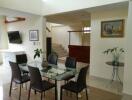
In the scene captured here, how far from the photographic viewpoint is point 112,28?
4.11 meters

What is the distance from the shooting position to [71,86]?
2.67 meters

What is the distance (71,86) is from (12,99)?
140cm

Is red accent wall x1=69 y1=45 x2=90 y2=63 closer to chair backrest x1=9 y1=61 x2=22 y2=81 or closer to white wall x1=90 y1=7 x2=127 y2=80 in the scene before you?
white wall x1=90 y1=7 x2=127 y2=80

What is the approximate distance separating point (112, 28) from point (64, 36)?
21.6ft

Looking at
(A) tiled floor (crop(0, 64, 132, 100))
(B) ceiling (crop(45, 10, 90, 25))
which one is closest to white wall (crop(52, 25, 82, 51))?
(B) ceiling (crop(45, 10, 90, 25))

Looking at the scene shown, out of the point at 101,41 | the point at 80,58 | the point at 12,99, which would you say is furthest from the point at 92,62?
the point at 12,99

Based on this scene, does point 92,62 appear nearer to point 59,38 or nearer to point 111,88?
point 111,88

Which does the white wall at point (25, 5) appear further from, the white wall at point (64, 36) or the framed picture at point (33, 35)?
the white wall at point (64, 36)

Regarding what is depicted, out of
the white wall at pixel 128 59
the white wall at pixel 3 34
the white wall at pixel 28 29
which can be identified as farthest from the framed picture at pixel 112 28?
the white wall at pixel 3 34

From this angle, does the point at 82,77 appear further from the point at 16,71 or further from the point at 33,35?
the point at 33,35

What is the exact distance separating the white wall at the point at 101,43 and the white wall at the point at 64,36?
206 inches

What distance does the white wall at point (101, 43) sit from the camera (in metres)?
4.04

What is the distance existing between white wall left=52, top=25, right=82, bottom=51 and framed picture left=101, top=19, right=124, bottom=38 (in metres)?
5.51

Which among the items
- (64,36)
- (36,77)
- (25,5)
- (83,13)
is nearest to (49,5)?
(25,5)
